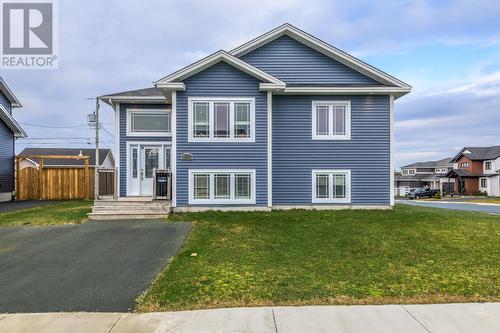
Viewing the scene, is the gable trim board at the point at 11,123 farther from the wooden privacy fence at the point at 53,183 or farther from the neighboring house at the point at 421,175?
the neighboring house at the point at 421,175

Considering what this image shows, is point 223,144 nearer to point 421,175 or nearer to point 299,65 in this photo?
point 299,65

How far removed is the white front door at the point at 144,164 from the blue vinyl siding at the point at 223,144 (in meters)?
2.02

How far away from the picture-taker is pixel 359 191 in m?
13.6

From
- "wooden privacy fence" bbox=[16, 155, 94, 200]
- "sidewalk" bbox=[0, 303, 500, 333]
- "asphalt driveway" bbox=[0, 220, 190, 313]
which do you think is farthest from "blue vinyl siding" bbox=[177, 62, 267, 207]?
"wooden privacy fence" bbox=[16, 155, 94, 200]

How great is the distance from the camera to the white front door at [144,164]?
46.2 ft

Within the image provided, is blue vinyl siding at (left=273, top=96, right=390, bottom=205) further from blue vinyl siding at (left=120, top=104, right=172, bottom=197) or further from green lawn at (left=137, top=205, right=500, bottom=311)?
blue vinyl siding at (left=120, top=104, right=172, bottom=197)

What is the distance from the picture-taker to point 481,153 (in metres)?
54.2

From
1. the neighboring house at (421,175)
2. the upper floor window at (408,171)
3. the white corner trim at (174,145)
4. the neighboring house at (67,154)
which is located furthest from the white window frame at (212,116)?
the upper floor window at (408,171)

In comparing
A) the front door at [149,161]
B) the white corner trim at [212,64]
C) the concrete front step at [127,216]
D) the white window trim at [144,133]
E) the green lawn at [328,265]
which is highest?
the white corner trim at [212,64]

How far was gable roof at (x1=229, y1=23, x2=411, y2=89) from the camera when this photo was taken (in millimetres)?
13705

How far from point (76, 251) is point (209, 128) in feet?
21.7

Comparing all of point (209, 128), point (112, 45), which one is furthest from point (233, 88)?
point (112, 45)

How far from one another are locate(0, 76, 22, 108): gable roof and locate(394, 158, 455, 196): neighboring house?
211 ft

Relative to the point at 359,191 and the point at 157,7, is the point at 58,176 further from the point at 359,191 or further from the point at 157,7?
the point at 359,191
